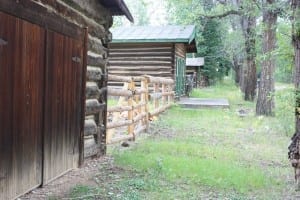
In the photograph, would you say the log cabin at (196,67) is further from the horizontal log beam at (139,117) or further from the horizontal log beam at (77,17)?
the horizontal log beam at (77,17)

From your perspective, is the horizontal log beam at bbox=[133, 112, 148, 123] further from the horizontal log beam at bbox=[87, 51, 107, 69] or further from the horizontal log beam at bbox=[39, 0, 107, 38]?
the horizontal log beam at bbox=[39, 0, 107, 38]

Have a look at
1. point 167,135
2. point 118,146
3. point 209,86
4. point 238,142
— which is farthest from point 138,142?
point 209,86

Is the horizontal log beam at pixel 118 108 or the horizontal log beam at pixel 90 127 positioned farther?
the horizontal log beam at pixel 118 108

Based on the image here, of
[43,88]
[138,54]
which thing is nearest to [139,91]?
[43,88]

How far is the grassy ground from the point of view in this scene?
5.23m

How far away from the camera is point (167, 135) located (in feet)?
33.0

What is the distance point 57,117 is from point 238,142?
17.7 ft

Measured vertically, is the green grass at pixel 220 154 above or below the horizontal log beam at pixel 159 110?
below

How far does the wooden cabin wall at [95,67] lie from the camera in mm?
6259

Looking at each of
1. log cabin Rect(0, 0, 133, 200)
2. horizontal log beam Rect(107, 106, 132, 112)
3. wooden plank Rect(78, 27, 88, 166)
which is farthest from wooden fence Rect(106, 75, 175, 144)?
wooden plank Rect(78, 27, 88, 166)

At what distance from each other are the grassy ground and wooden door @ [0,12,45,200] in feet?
2.40

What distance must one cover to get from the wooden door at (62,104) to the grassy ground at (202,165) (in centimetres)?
53

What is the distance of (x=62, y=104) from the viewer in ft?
18.0

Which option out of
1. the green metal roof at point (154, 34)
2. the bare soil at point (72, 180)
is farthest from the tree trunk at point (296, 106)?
the green metal roof at point (154, 34)
